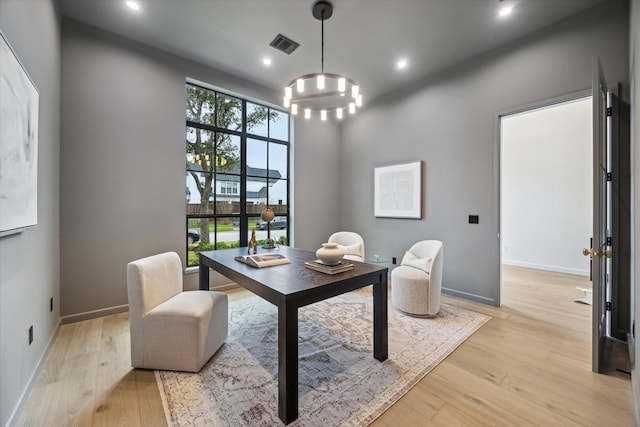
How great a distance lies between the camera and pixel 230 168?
13.1ft

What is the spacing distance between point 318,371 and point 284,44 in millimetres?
3467

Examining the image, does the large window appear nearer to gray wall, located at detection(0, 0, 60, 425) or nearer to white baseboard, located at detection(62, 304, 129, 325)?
white baseboard, located at detection(62, 304, 129, 325)

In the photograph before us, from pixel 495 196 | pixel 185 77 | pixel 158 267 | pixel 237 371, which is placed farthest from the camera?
pixel 185 77

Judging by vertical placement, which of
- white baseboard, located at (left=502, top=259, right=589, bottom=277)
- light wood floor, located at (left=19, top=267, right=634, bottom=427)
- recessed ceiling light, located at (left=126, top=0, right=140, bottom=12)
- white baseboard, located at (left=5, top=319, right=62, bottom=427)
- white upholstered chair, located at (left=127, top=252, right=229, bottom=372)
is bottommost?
light wood floor, located at (left=19, top=267, right=634, bottom=427)

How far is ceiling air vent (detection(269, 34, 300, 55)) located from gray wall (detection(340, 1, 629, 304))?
196cm

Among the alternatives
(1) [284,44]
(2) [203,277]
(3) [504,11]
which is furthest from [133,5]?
(3) [504,11]

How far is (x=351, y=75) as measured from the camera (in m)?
3.94

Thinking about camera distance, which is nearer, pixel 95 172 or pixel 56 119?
pixel 56 119

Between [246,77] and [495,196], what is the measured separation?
3.85 metres

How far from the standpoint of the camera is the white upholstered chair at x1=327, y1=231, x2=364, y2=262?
3.88 m

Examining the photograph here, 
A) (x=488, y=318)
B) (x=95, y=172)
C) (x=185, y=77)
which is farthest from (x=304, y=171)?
(x=488, y=318)

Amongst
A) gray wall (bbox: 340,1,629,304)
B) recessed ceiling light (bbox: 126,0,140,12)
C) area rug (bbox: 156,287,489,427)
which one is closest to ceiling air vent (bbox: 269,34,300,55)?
recessed ceiling light (bbox: 126,0,140,12)

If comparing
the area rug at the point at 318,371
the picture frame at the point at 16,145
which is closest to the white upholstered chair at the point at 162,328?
the area rug at the point at 318,371

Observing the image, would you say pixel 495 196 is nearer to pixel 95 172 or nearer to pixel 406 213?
pixel 406 213
